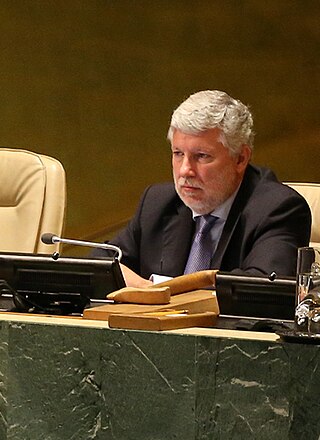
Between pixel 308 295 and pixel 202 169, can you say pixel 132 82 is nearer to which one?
pixel 202 169

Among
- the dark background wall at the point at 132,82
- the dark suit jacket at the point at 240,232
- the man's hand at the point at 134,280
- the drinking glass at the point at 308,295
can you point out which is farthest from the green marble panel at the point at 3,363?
the dark background wall at the point at 132,82

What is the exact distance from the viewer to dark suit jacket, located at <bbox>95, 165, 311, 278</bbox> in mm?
3070

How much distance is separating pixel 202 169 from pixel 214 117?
157 millimetres

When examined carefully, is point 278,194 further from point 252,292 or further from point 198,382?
point 198,382

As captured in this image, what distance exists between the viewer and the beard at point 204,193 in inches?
126

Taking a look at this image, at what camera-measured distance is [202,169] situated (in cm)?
319

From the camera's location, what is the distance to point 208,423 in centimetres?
187

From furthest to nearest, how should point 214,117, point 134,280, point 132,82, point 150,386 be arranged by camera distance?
point 132,82 → point 214,117 → point 134,280 → point 150,386

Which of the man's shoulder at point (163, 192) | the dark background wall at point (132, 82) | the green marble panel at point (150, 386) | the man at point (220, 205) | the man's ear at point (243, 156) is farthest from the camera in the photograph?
the dark background wall at point (132, 82)

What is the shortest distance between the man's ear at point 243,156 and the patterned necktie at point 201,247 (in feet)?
0.58

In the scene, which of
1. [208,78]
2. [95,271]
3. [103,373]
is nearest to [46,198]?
[95,271]

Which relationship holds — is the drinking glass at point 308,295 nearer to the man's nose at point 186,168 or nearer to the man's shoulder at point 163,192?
the man's nose at point 186,168

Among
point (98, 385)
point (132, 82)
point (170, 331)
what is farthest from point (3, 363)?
point (132, 82)

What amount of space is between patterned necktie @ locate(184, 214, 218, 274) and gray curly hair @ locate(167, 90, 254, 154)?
0.22 m
